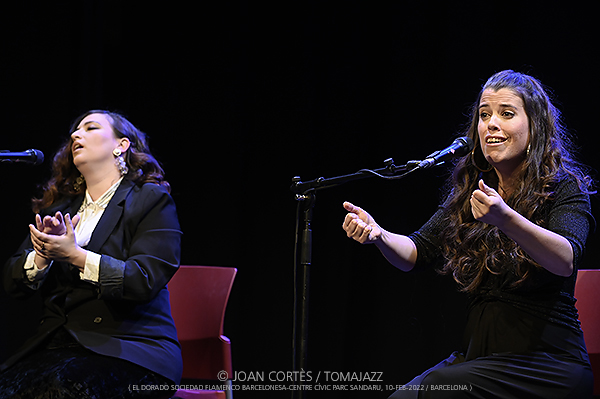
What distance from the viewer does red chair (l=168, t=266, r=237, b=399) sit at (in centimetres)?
271

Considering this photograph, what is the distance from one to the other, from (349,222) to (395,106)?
144cm

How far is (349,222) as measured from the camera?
1896 mm

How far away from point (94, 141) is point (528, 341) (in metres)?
1.90

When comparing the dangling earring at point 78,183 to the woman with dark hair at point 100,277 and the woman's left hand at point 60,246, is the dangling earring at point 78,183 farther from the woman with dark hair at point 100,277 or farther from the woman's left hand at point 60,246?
the woman's left hand at point 60,246

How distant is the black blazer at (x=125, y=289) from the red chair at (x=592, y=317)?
5.21 feet

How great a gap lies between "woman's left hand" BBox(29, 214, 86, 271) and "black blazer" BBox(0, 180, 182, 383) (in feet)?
0.33

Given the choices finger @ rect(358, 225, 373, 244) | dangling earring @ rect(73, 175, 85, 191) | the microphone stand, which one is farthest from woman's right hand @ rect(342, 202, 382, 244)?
dangling earring @ rect(73, 175, 85, 191)

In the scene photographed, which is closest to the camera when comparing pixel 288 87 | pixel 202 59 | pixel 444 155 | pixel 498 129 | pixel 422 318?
pixel 444 155

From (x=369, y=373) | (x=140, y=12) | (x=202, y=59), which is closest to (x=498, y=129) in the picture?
(x=369, y=373)

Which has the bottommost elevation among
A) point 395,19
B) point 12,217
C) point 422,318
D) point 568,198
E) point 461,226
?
point 422,318

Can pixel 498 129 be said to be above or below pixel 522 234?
above

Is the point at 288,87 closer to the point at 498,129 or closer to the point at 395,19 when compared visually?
the point at 395,19

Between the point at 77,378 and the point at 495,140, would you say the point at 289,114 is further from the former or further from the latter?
the point at 77,378

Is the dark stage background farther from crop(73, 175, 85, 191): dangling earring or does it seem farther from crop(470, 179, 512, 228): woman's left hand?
crop(470, 179, 512, 228): woman's left hand
